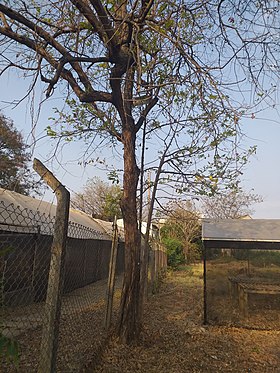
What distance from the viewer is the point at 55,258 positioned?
2.28 m

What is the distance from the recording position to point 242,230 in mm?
8109

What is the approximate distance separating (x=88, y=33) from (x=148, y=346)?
4.70 m

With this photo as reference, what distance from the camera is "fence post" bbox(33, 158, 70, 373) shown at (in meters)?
2.20

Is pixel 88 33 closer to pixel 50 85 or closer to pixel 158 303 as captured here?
pixel 50 85

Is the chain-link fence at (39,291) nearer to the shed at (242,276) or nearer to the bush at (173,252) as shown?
the shed at (242,276)

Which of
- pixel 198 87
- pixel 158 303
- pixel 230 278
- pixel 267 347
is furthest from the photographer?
pixel 158 303

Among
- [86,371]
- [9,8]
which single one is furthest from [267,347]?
[9,8]

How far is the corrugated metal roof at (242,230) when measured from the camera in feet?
25.2

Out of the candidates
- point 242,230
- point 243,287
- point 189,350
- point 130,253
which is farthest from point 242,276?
point 130,253

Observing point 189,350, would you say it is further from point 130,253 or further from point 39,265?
point 39,265

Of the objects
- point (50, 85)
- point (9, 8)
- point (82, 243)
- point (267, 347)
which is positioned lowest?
point (267, 347)

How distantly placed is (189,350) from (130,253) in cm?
173

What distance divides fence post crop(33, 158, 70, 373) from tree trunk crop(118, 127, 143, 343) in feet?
9.33

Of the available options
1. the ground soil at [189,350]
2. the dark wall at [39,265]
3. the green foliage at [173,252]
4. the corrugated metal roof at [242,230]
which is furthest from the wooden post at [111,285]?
the green foliage at [173,252]
